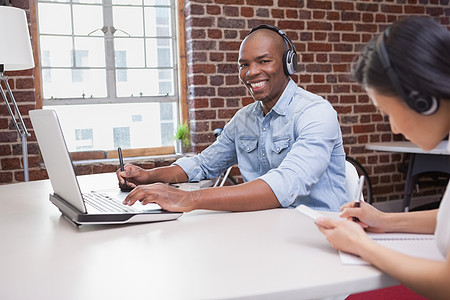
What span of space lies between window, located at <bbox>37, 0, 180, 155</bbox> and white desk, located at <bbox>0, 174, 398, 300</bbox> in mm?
2346

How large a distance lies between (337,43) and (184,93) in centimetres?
139

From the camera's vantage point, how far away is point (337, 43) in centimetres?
412

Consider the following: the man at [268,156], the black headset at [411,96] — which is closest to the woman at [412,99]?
the black headset at [411,96]

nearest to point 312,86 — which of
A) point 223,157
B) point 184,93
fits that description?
point 184,93

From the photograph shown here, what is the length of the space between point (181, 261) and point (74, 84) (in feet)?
9.53

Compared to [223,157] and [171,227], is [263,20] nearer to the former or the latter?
[223,157]

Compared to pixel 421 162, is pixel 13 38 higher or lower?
higher

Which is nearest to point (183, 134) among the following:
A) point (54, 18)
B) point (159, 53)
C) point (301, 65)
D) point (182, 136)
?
point (182, 136)

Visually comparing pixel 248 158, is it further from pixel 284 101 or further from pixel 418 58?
pixel 418 58

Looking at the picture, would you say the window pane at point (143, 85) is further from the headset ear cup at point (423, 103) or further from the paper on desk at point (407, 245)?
the headset ear cup at point (423, 103)

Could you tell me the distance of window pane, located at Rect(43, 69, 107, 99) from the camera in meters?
3.52

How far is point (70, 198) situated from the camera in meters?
1.37

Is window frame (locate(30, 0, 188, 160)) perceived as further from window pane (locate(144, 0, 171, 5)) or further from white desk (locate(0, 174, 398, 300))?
white desk (locate(0, 174, 398, 300))

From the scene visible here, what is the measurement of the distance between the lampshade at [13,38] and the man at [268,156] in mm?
1159
